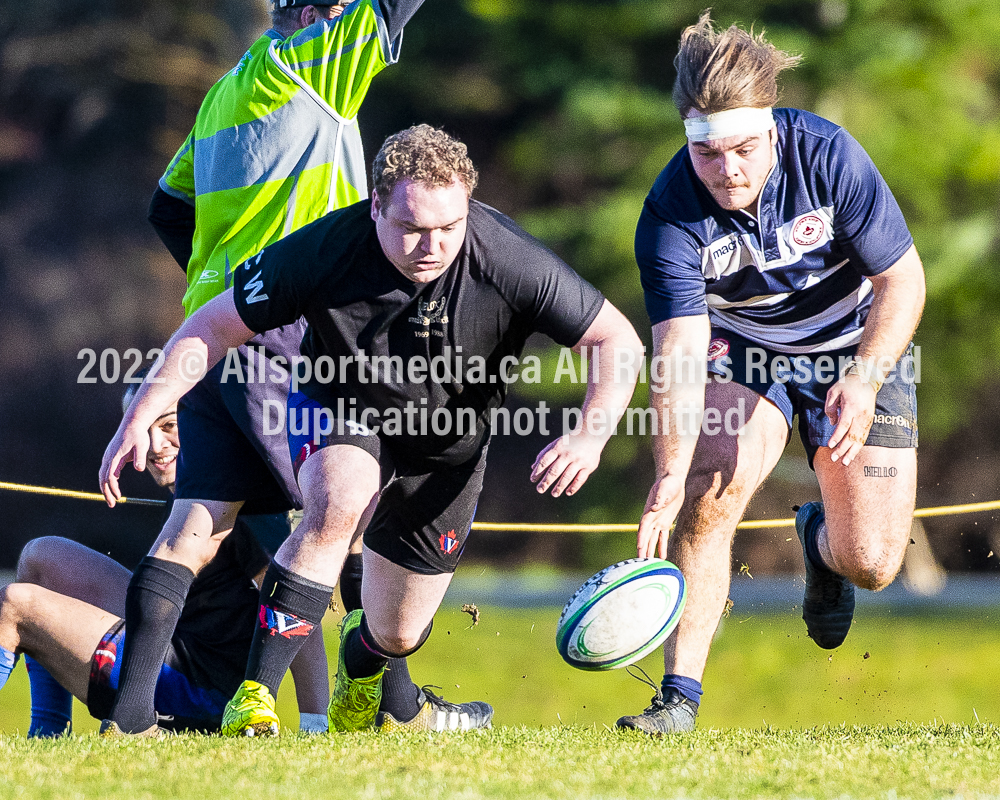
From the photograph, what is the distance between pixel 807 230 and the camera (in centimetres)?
431

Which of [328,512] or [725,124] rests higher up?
[725,124]

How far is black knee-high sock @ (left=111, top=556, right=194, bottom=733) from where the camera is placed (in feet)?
13.1

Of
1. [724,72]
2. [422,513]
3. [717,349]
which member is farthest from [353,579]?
[724,72]

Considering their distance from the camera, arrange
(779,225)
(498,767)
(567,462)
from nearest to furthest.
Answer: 1. (498,767)
2. (567,462)
3. (779,225)

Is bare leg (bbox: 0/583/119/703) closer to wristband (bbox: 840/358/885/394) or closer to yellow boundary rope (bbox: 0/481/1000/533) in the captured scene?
yellow boundary rope (bbox: 0/481/1000/533)

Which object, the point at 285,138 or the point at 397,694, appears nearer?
the point at 285,138

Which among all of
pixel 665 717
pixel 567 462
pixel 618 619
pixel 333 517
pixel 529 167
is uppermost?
pixel 529 167

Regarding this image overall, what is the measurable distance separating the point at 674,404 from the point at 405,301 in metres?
0.94

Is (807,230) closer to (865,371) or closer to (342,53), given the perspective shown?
(865,371)

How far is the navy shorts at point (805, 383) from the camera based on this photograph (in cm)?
462

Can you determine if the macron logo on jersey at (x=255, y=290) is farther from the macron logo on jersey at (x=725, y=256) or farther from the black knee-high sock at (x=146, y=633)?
the macron logo on jersey at (x=725, y=256)

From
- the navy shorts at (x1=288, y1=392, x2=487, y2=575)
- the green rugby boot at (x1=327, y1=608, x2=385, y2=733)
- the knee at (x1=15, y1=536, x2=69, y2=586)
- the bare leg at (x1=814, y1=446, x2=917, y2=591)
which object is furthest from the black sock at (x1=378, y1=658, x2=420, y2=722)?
the bare leg at (x1=814, y1=446, x2=917, y2=591)

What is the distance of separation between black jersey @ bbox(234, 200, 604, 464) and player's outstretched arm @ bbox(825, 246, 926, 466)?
84 centimetres

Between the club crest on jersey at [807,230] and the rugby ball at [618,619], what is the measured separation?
4.06ft
